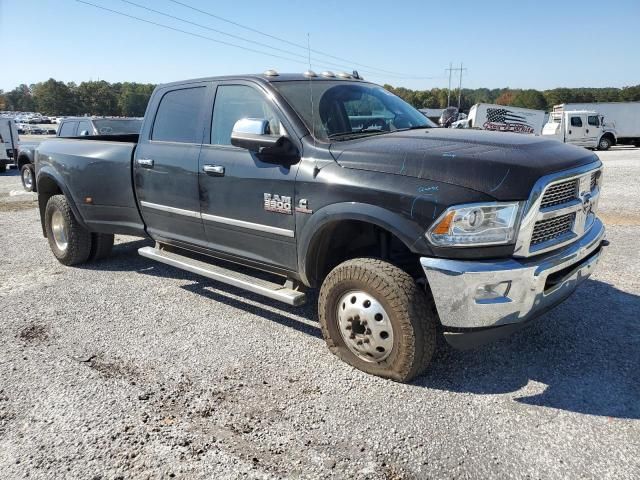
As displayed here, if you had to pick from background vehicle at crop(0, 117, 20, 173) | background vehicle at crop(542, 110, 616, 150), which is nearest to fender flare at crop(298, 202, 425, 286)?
background vehicle at crop(0, 117, 20, 173)

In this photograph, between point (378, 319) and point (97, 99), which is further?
point (97, 99)

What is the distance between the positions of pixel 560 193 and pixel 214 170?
8.40 ft

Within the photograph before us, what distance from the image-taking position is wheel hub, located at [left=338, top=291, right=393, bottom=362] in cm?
318

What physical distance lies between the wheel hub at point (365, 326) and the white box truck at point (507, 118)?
27.6 meters

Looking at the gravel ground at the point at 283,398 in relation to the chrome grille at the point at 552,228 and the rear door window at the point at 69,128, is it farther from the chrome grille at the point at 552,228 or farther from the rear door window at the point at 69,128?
the rear door window at the point at 69,128

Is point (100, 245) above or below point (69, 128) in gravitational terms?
below

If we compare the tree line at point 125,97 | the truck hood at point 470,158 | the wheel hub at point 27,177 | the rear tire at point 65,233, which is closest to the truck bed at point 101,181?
the rear tire at point 65,233

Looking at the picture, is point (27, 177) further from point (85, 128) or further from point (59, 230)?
point (59, 230)

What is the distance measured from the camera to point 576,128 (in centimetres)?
2703

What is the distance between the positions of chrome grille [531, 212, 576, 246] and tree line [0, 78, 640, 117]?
279ft

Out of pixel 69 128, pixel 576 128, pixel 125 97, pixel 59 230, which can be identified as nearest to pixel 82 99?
pixel 125 97

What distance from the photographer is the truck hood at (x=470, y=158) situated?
9.05 feet

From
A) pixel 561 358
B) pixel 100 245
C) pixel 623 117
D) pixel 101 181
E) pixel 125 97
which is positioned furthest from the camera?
pixel 125 97

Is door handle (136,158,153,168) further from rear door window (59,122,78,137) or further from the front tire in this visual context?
rear door window (59,122,78,137)
